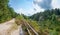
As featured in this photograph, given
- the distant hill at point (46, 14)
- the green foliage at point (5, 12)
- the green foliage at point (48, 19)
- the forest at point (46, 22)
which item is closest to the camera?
the forest at point (46, 22)

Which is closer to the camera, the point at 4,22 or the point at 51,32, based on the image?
the point at 51,32

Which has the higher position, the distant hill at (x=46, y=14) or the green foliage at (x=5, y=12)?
the distant hill at (x=46, y=14)

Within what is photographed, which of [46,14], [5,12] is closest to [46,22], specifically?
[46,14]

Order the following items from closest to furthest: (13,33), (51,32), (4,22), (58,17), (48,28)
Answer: (51,32), (48,28), (58,17), (13,33), (4,22)

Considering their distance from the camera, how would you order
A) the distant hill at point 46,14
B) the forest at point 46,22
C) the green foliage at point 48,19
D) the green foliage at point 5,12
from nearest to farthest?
1. the forest at point 46,22
2. the green foliage at point 48,19
3. the distant hill at point 46,14
4. the green foliage at point 5,12

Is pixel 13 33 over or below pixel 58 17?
below

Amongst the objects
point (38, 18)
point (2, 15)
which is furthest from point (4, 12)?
point (38, 18)

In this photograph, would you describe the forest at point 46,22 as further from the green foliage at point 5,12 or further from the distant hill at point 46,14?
the green foliage at point 5,12

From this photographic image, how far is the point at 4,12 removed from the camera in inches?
275

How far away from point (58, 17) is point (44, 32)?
0.58 metres

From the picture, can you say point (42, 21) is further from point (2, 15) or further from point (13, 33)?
point (2, 15)

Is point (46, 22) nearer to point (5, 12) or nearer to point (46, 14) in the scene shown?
point (46, 14)

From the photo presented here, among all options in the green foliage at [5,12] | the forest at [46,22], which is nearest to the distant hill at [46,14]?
the forest at [46,22]

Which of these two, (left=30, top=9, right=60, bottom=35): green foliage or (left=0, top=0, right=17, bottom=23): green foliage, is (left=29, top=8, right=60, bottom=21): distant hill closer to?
(left=30, top=9, right=60, bottom=35): green foliage
